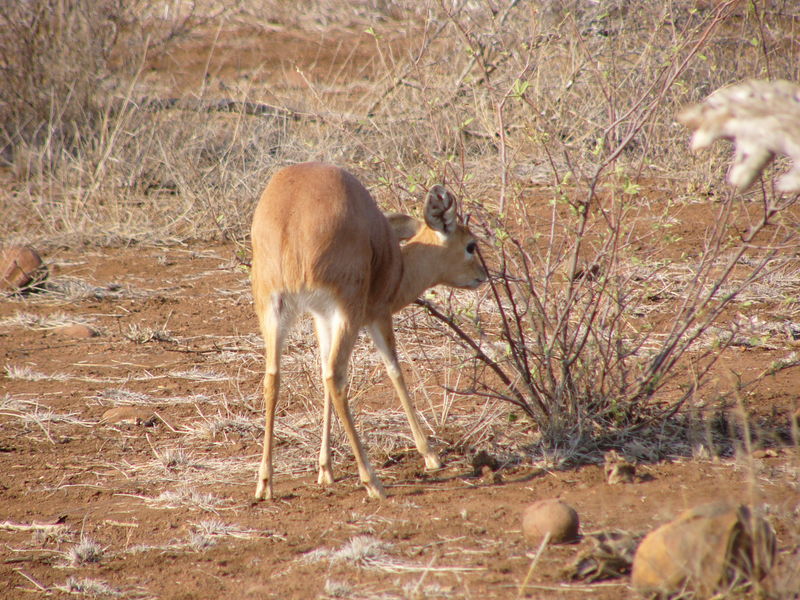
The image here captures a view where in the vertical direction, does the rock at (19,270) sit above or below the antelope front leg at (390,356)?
below

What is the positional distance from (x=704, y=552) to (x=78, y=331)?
615 centimetres

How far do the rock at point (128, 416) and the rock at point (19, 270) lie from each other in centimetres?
321

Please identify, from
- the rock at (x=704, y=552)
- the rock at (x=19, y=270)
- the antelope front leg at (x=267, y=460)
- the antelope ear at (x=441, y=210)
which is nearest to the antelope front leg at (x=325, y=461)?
the antelope front leg at (x=267, y=460)

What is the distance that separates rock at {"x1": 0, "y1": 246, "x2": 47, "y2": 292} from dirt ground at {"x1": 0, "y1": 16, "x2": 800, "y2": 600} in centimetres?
112

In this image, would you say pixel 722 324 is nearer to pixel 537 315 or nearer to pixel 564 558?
pixel 537 315

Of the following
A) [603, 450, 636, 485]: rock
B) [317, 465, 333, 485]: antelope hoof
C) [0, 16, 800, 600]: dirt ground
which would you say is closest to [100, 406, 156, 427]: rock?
[0, 16, 800, 600]: dirt ground

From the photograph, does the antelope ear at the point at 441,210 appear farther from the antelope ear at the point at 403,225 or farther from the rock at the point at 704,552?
the rock at the point at 704,552

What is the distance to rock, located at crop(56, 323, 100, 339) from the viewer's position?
307 inches

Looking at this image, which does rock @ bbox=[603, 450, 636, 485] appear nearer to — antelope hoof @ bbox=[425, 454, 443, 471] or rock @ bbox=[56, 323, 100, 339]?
antelope hoof @ bbox=[425, 454, 443, 471]

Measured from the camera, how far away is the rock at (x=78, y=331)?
7.81 meters

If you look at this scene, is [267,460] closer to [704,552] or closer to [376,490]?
[376,490]

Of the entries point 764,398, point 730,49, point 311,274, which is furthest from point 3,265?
point 730,49

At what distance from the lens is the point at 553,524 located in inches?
145

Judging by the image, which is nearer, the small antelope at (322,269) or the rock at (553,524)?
the rock at (553,524)
